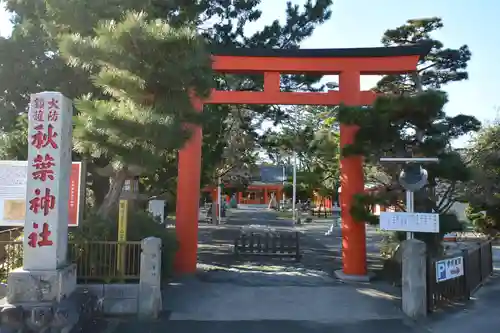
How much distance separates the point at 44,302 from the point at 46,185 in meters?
1.78

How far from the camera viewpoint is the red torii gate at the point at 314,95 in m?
11.0

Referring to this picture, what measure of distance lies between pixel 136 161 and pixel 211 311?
3.00 meters

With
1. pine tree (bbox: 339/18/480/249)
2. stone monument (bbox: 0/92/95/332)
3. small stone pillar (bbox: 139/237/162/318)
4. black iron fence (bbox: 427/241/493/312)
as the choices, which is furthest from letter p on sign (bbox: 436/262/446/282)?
stone monument (bbox: 0/92/95/332)

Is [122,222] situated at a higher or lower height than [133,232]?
higher

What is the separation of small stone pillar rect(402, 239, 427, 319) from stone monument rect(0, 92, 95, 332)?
5.47 m

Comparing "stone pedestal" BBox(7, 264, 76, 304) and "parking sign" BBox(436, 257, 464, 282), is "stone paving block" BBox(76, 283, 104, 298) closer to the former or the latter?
"stone pedestal" BBox(7, 264, 76, 304)

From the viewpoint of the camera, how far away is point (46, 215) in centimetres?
707

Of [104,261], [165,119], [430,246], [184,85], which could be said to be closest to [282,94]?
[184,85]

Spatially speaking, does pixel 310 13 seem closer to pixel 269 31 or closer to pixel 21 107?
pixel 269 31

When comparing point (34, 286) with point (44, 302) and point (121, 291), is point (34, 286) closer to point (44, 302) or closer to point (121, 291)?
point (44, 302)

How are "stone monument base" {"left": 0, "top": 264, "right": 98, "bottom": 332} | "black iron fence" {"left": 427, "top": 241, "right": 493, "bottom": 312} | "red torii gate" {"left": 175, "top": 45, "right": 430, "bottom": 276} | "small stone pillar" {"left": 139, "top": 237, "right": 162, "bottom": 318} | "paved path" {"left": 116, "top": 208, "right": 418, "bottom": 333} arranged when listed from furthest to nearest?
"red torii gate" {"left": 175, "top": 45, "right": 430, "bottom": 276}
"black iron fence" {"left": 427, "top": 241, "right": 493, "bottom": 312}
"small stone pillar" {"left": 139, "top": 237, "right": 162, "bottom": 318}
"paved path" {"left": 116, "top": 208, "right": 418, "bottom": 333}
"stone monument base" {"left": 0, "top": 264, "right": 98, "bottom": 332}

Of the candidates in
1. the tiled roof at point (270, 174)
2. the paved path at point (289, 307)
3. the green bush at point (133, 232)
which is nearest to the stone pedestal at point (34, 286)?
the paved path at point (289, 307)

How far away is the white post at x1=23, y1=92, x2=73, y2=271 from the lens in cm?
700

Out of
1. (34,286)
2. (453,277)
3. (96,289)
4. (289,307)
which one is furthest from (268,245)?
(34,286)
